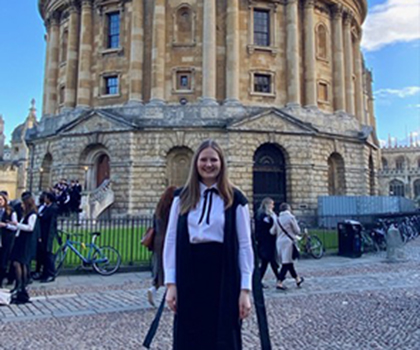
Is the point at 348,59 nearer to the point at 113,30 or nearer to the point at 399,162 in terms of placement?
the point at 113,30

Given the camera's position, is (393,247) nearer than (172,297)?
No

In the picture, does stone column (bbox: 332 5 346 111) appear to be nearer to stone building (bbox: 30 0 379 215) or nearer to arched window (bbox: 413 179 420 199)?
stone building (bbox: 30 0 379 215)

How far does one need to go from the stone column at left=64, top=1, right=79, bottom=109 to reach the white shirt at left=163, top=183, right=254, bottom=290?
3007 cm

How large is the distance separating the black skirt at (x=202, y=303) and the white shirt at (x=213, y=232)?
11 centimetres

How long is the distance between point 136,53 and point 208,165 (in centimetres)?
2679

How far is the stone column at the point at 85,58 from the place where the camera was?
98.0ft

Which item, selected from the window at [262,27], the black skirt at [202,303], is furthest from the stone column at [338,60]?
the black skirt at [202,303]

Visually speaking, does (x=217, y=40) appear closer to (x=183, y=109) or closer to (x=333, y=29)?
(x=183, y=109)

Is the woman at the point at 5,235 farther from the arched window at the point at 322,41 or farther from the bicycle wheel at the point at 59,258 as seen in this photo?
the arched window at the point at 322,41

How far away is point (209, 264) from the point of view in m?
3.04

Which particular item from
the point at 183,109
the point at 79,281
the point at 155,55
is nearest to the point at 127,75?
the point at 155,55

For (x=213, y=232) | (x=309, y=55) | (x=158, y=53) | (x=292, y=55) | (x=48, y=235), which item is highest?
(x=309, y=55)

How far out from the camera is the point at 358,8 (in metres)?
36.9

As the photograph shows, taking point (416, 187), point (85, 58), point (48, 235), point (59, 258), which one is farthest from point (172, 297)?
point (416, 187)
